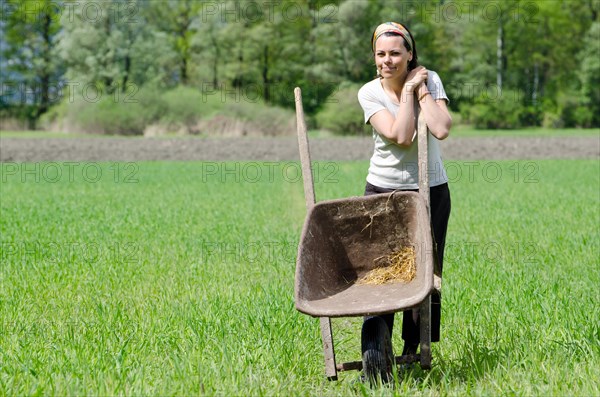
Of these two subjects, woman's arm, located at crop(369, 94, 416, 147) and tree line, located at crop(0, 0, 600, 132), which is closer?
woman's arm, located at crop(369, 94, 416, 147)

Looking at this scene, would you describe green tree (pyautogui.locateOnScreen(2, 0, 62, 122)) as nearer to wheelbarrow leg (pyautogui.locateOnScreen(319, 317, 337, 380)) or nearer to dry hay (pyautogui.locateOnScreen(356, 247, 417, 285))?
dry hay (pyautogui.locateOnScreen(356, 247, 417, 285))

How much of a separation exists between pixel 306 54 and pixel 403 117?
5097cm

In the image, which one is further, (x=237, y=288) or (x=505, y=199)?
(x=505, y=199)

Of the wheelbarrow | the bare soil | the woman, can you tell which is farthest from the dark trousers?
the bare soil

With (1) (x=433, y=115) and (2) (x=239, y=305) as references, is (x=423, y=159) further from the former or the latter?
(2) (x=239, y=305)

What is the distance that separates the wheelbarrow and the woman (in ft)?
0.33

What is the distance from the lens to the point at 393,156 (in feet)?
13.2

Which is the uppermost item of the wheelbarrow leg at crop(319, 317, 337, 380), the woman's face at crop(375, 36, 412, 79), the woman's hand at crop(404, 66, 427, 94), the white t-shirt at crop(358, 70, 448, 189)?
the woman's face at crop(375, 36, 412, 79)

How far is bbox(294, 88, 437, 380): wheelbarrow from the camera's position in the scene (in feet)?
11.9

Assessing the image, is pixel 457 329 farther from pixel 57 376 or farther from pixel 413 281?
pixel 57 376

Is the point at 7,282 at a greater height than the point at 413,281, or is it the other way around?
the point at 413,281

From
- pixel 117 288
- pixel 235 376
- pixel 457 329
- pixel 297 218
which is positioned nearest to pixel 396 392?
pixel 235 376

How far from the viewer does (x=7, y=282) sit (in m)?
6.42

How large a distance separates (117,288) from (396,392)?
11.4ft
